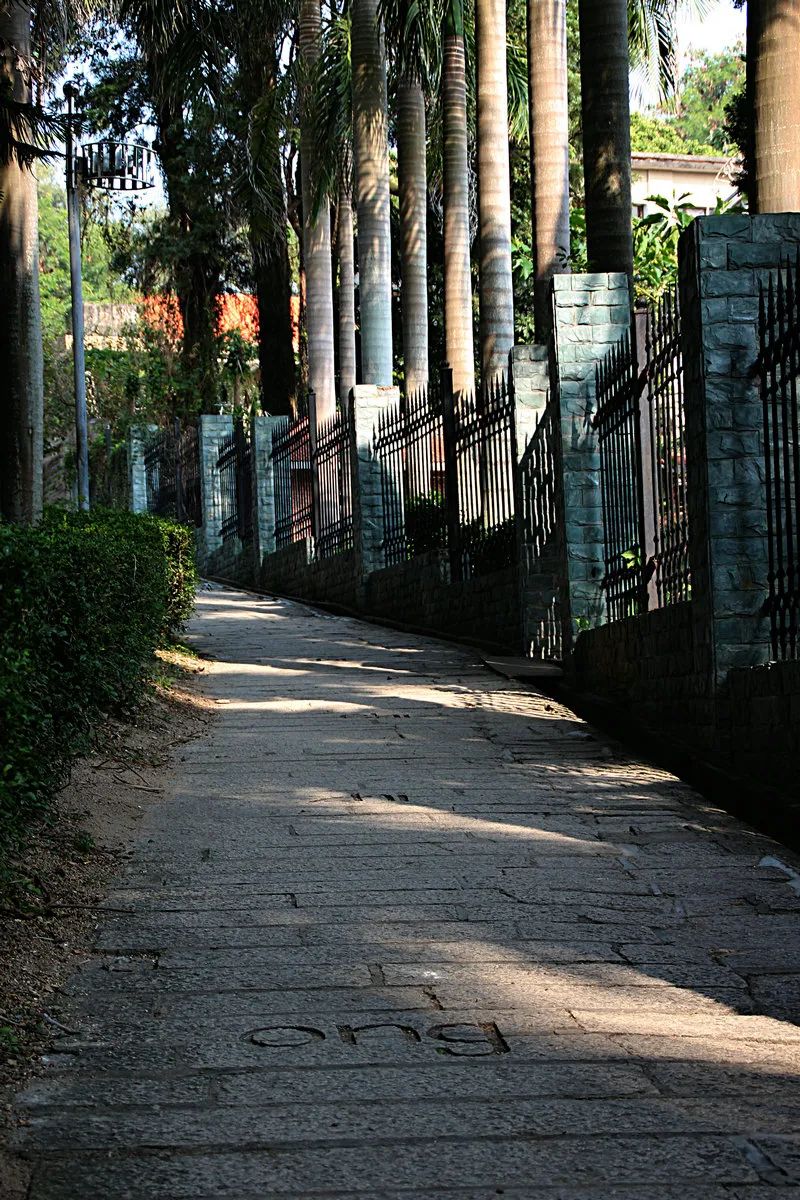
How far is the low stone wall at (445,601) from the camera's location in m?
14.7

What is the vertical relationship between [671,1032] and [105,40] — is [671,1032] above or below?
below

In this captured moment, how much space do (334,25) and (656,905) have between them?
25.2 m

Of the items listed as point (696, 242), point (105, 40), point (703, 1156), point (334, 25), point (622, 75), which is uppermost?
point (105, 40)

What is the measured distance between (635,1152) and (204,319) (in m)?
33.8

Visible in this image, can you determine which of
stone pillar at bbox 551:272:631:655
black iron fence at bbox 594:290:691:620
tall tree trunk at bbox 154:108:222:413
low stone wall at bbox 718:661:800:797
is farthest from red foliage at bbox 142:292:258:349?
low stone wall at bbox 718:661:800:797

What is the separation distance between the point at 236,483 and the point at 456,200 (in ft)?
22.7

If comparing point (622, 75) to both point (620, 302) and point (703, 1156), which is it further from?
point (703, 1156)

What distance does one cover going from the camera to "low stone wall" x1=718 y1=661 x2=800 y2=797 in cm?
752

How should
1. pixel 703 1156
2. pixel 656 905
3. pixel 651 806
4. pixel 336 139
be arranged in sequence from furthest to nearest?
pixel 336 139, pixel 651 806, pixel 656 905, pixel 703 1156

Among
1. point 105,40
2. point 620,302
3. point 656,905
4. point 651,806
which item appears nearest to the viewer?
point 656,905

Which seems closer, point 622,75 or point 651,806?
point 651,806

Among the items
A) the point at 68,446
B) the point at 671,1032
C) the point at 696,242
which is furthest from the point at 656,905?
the point at 68,446


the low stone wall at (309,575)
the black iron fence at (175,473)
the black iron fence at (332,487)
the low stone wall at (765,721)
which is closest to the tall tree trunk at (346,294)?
the black iron fence at (175,473)

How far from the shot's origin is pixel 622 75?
12.7 m
